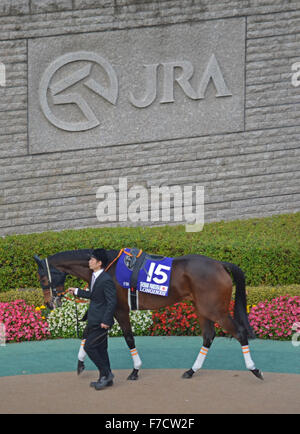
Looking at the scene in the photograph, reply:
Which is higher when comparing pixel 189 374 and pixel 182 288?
pixel 182 288

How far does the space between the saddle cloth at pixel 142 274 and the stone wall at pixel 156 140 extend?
597 centimetres

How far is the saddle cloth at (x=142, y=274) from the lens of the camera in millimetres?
9023

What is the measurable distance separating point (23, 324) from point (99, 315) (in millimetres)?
2433

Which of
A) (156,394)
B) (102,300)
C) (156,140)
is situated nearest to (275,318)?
(156,394)

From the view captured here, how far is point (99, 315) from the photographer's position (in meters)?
Answer: 8.84

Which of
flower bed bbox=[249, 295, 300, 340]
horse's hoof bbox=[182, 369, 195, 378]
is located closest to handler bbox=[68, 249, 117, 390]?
horse's hoof bbox=[182, 369, 195, 378]

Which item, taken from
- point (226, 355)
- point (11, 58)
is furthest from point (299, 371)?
point (11, 58)

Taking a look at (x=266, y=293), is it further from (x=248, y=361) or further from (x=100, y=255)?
(x=100, y=255)

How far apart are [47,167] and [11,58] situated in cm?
199

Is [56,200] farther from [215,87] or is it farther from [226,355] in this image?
[226,355]

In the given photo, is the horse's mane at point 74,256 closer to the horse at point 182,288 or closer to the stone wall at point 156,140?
the horse at point 182,288

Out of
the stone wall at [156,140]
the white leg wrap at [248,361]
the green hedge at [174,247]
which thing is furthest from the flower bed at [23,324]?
the stone wall at [156,140]

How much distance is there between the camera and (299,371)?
9.51m

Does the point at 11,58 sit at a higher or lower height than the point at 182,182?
higher
